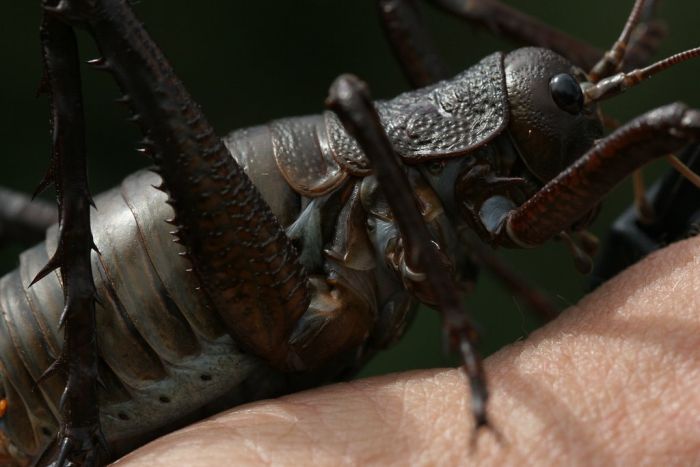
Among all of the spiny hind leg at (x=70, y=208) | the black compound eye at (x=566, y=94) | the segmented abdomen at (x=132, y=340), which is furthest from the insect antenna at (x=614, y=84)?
the spiny hind leg at (x=70, y=208)

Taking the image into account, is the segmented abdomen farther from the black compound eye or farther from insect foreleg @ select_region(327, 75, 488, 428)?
the black compound eye

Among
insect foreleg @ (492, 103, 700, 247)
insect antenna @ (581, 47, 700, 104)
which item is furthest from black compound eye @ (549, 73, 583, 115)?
insect foreleg @ (492, 103, 700, 247)

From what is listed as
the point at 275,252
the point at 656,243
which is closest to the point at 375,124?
the point at 275,252

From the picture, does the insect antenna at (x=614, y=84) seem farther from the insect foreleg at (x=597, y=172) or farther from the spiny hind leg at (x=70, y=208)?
the spiny hind leg at (x=70, y=208)

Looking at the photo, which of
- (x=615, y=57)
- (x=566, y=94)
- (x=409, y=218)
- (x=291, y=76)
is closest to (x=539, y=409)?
(x=409, y=218)

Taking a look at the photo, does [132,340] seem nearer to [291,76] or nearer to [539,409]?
[539,409]

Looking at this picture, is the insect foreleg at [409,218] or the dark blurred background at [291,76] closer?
the insect foreleg at [409,218]
